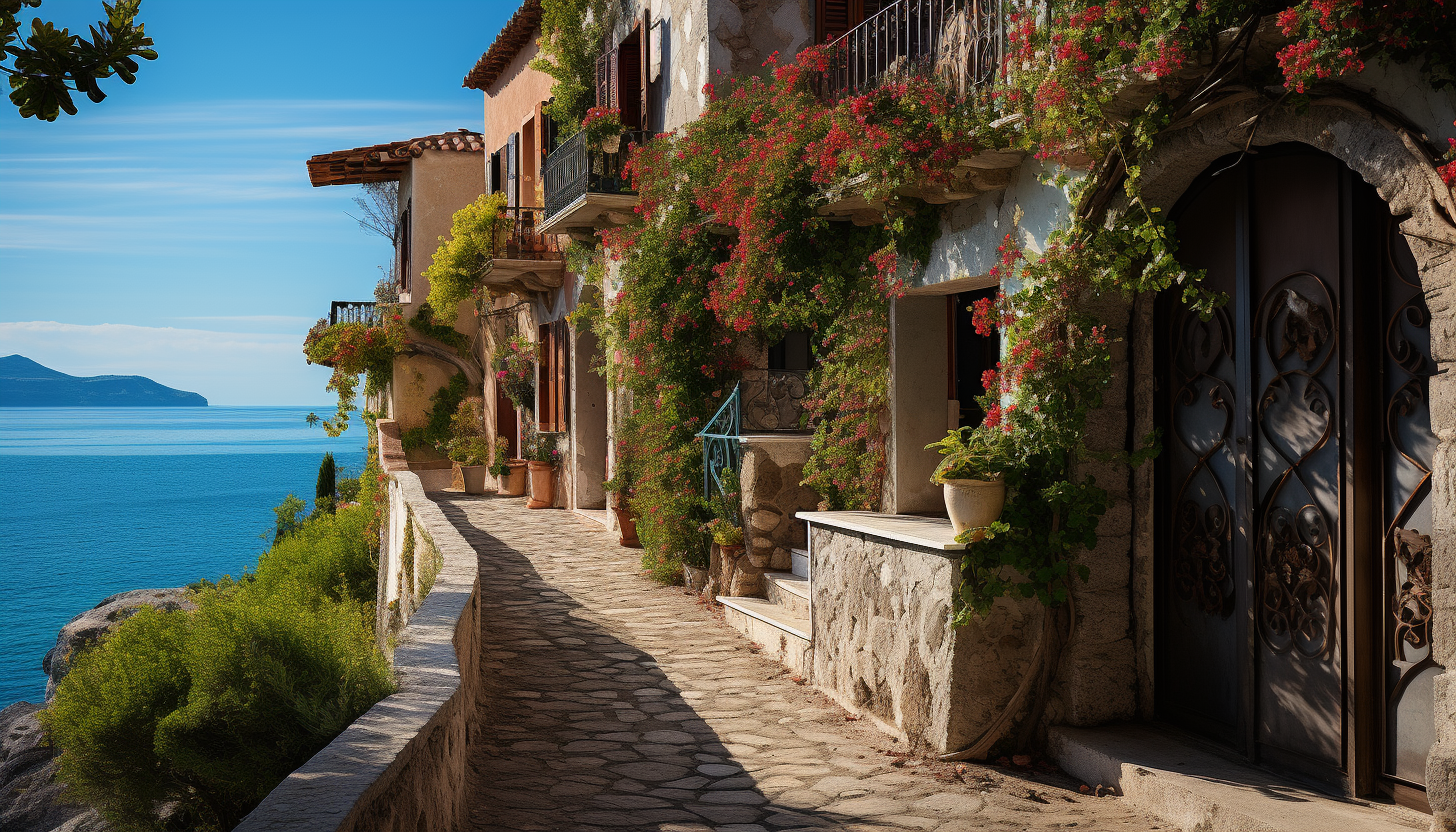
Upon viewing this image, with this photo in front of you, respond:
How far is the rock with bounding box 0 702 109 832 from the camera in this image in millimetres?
11547

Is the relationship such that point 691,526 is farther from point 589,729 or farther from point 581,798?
point 581,798

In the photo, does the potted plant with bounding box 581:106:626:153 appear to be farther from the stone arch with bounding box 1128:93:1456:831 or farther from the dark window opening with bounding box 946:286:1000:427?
the stone arch with bounding box 1128:93:1456:831

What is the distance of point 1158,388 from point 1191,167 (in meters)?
1.08

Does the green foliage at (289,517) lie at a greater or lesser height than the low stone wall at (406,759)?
lesser

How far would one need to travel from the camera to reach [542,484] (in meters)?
15.8

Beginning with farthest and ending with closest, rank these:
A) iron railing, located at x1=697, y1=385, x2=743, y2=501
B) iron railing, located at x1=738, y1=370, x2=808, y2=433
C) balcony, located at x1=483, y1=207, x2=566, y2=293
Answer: balcony, located at x1=483, y1=207, x2=566, y2=293
iron railing, located at x1=738, y1=370, x2=808, y2=433
iron railing, located at x1=697, y1=385, x2=743, y2=501

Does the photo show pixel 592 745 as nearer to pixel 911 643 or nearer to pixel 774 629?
pixel 911 643

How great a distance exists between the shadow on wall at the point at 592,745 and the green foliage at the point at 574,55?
7778mm

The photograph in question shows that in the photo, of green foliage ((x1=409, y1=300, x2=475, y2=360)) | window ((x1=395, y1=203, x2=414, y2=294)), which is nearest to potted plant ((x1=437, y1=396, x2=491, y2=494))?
green foliage ((x1=409, y1=300, x2=475, y2=360))

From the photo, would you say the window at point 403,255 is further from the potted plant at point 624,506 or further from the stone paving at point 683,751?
the stone paving at point 683,751

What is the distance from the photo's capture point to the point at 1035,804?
14.8ft

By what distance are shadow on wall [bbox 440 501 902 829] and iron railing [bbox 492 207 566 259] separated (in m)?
8.74

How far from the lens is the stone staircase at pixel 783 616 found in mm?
6941

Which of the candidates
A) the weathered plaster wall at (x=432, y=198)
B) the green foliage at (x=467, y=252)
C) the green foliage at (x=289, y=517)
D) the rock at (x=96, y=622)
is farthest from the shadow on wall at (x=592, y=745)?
the green foliage at (x=289, y=517)
